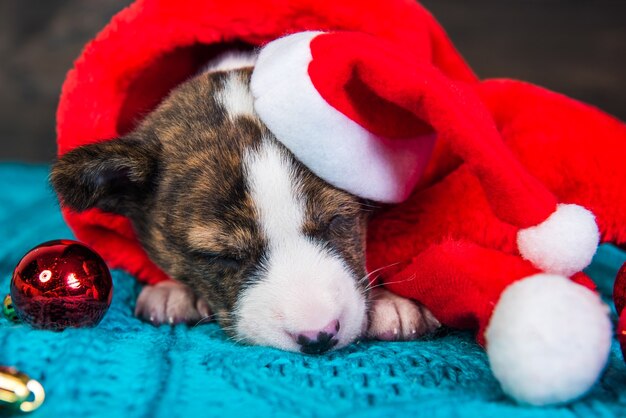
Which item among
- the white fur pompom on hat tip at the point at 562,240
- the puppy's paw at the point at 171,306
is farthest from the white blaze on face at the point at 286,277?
the white fur pompom on hat tip at the point at 562,240

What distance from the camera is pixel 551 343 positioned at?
1.17 metres

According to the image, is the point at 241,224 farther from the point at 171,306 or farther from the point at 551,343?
the point at 551,343

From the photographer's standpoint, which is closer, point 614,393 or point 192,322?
point 614,393

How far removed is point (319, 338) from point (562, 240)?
482mm

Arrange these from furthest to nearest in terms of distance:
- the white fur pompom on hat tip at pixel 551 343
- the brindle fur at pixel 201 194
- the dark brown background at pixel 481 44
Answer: the dark brown background at pixel 481 44, the brindle fur at pixel 201 194, the white fur pompom on hat tip at pixel 551 343

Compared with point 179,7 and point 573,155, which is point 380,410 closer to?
point 573,155

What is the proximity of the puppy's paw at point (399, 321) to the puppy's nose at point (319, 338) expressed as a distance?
0.17 metres

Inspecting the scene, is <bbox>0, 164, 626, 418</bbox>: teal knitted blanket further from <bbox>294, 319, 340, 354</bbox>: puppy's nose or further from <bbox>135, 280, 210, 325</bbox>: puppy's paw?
<bbox>135, 280, 210, 325</bbox>: puppy's paw

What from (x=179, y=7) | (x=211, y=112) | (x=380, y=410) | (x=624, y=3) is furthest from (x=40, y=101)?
(x=380, y=410)

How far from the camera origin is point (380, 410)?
1.21m

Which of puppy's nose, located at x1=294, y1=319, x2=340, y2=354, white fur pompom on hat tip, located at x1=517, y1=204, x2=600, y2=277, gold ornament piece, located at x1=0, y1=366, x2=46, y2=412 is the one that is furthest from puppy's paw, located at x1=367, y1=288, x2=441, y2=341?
gold ornament piece, located at x1=0, y1=366, x2=46, y2=412

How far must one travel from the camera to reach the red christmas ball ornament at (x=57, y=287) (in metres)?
1.54

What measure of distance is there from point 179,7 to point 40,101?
2.13 metres

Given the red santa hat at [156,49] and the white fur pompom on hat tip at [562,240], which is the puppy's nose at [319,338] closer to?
the white fur pompom on hat tip at [562,240]
